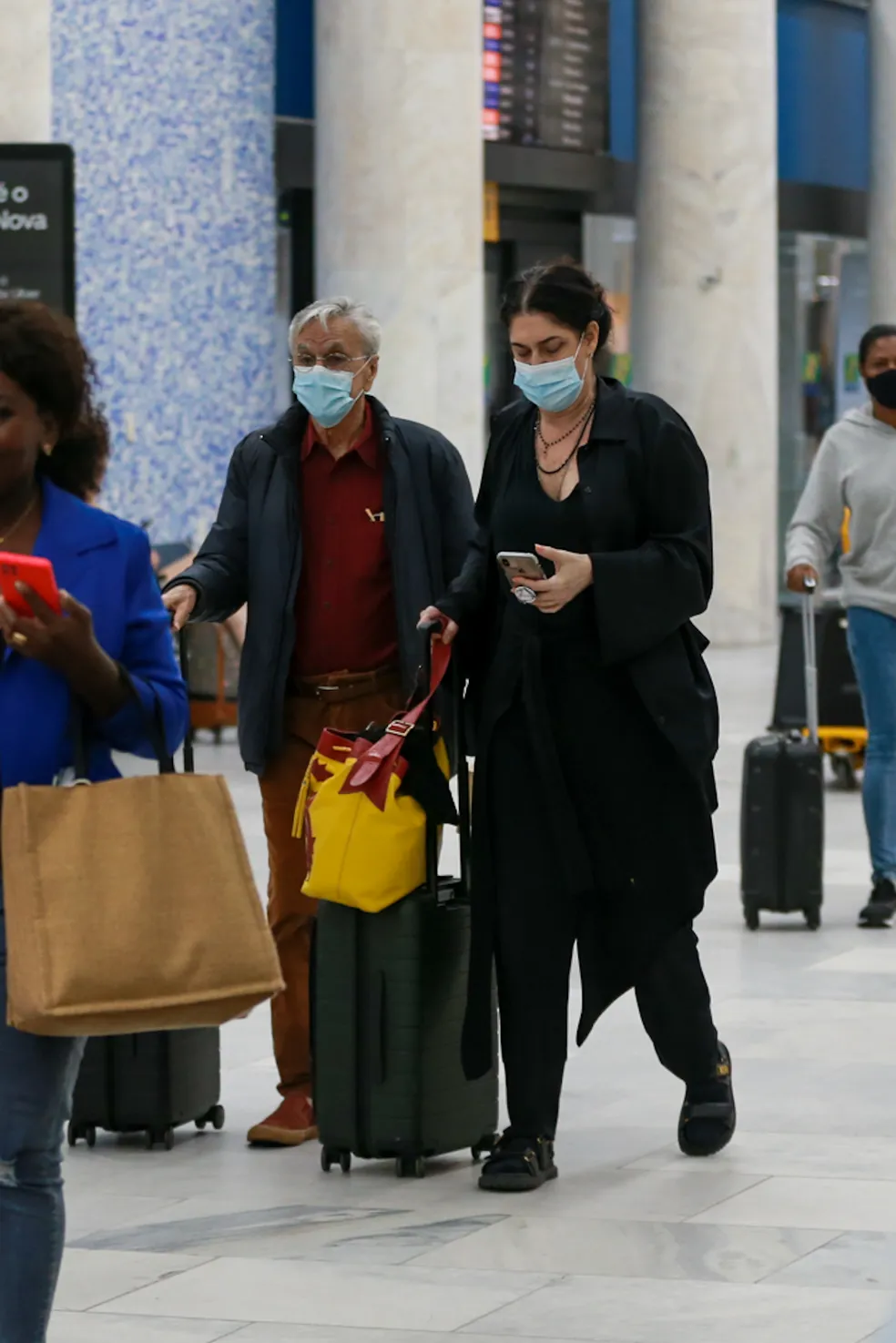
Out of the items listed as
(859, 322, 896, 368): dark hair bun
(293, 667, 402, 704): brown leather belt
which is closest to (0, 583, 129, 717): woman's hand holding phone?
(293, 667, 402, 704): brown leather belt

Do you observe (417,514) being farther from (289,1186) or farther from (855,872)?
(855,872)

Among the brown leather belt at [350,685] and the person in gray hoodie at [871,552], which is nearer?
the brown leather belt at [350,685]

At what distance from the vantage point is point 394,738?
5.52m

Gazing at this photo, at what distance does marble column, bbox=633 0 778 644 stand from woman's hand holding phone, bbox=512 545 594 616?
51.2ft

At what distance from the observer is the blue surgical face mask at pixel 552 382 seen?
554cm

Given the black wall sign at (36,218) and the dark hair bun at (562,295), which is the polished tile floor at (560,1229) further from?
the black wall sign at (36,218)

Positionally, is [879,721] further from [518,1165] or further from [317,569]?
[518,1165]

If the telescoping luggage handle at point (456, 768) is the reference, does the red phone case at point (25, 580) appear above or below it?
above

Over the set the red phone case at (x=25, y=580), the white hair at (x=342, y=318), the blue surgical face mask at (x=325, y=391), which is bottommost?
the red phone case at (x=25, y=580)

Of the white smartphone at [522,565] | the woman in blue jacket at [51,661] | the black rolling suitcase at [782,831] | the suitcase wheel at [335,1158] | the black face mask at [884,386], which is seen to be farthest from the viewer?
the black rolling suitcase at [782,831]

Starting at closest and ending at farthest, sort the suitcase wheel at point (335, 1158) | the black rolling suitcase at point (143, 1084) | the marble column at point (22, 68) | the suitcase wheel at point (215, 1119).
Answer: the suitcase wheel at point (335, 1158), the black rolling suitcase at point (143, 1084), the suitcase wheel at point (215, 1119), the marble column at point (22, 68)

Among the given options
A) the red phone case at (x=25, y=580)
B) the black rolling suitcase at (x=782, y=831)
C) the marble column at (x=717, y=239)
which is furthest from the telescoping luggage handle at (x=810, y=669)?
the marble column at (x=717, y=239)

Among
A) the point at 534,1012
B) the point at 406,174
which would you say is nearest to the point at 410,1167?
the point at 534,1012

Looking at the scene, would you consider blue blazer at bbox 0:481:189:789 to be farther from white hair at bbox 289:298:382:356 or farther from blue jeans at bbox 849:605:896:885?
blue jeans at bbox 849:605:896:885
